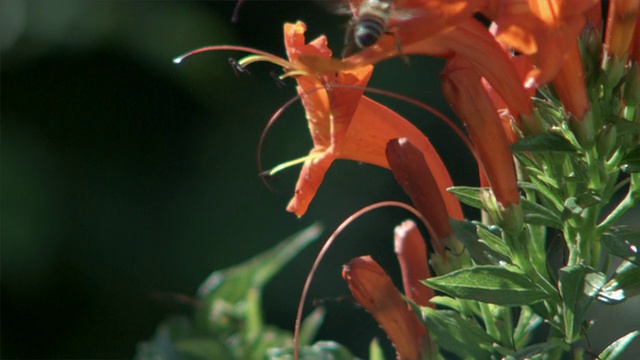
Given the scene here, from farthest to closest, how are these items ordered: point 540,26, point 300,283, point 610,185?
point 300,283
point 610,185
point 540,26

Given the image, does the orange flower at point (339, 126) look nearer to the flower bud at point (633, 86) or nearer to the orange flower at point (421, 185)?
the orange flower at point (421, 185)

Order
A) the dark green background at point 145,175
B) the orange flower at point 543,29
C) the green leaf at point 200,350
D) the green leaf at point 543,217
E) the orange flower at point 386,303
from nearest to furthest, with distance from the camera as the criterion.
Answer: the orange flower at point 543,29 → the green leaf at point 543,217 → the orange flower at point 386,303 → the green leaf at point 200,350 → the dark green background at point 145,175

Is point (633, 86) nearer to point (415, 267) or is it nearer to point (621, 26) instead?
point (621, 26)

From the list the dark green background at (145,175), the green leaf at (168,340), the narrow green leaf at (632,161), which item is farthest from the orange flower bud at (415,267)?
the dark green background at (145,175)

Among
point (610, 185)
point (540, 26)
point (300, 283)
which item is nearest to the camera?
point (540, 26)

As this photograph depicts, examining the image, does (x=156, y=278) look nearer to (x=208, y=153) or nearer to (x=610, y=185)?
(x=208, y=153)

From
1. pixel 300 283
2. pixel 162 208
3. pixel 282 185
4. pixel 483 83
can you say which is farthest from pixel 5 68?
pixel 483 83
